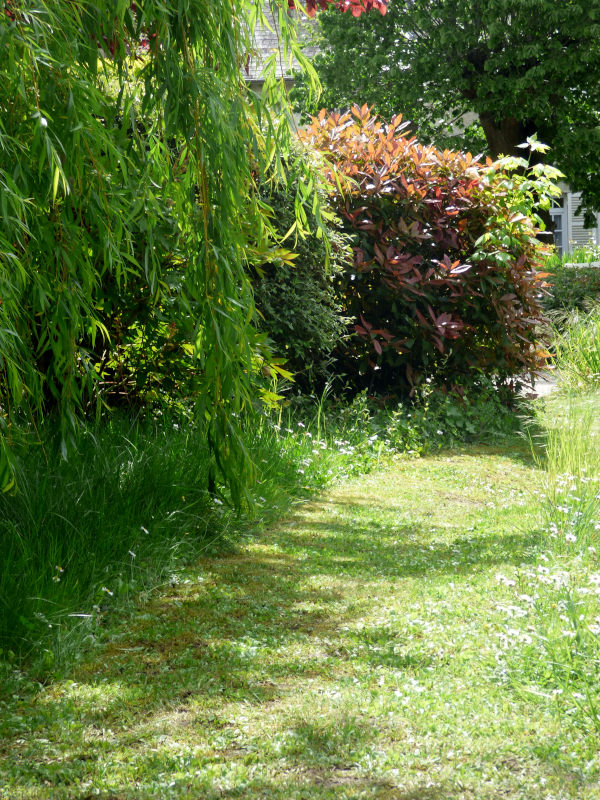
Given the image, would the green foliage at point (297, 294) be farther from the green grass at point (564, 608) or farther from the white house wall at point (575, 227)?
the white house wall at point (575, 227)

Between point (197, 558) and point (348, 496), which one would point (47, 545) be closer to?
point (197, 558)

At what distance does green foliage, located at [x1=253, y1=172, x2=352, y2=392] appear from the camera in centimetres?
705

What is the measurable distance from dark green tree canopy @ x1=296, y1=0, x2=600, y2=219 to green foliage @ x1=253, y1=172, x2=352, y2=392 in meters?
12.6

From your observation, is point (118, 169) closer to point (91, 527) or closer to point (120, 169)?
point (120, 169)

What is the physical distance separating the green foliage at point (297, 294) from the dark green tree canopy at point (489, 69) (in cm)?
1262

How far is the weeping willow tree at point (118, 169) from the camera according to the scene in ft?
10.0

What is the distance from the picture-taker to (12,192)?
2760mm

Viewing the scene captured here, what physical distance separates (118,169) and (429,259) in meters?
5.02

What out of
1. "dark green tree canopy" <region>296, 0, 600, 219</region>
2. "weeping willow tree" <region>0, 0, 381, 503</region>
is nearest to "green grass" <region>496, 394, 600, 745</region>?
"weeping willow tree" <region>0, 0, 381, 503</region>

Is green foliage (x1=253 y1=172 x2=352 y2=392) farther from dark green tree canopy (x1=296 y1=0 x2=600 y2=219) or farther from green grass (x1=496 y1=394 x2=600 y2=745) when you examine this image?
dark green tree canopy (x1=296 y1=0 x2=600 y2=219)

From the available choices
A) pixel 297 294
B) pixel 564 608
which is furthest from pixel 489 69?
pixel 564 608

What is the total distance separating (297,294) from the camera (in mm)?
7254

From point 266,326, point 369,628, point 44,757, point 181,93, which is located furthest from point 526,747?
point 266,326

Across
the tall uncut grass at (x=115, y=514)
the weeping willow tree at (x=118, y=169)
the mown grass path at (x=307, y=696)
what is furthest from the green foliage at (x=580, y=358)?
the weeping willow tree at (x=118, y=169)
